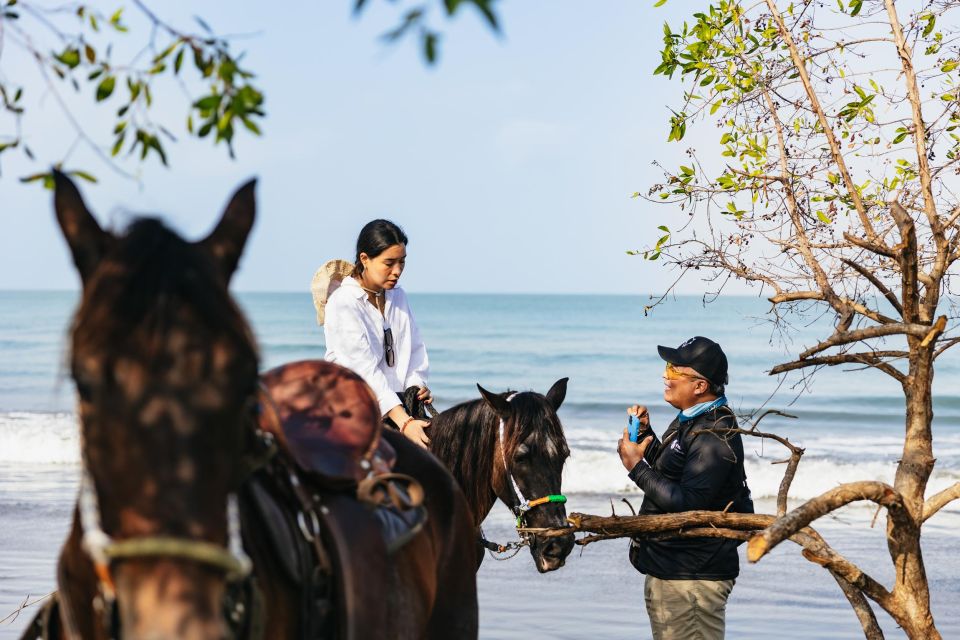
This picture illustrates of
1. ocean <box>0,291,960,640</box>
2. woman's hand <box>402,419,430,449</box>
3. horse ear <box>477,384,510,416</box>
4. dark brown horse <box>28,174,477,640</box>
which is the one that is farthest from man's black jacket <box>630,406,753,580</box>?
dark brown horse <box>28,174,477,640</box>

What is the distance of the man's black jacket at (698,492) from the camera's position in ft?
16.9

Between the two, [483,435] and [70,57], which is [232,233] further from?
[483,435]

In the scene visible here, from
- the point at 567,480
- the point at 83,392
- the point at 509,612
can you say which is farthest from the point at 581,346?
the point at 83,392

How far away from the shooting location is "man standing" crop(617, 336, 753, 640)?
5152mm

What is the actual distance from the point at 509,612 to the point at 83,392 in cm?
738

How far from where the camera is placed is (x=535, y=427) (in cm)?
524

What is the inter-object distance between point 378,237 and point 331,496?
2.77m

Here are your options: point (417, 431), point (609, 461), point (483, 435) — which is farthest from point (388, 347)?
point (609, 461)

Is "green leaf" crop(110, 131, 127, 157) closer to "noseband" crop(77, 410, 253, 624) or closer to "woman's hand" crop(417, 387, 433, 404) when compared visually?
"noseband" crop(77, 410, 253, 624)

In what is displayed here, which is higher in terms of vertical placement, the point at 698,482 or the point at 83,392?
the point at 83,392

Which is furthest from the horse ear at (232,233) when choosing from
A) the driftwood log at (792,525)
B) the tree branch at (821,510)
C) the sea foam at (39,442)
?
the sea foam at (39,442)

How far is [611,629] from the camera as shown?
841 cm

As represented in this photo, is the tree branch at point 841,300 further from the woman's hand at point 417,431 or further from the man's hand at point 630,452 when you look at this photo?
→ the woman's hand at point 417,431

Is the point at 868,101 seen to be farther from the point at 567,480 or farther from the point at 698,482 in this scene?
the point at 567,480
